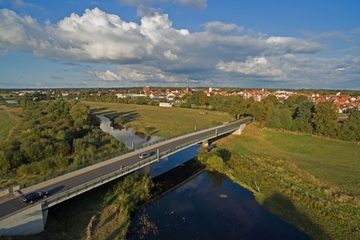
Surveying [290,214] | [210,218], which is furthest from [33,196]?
[290,214]

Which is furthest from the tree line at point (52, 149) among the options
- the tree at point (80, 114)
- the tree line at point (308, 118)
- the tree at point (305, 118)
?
the tree at point (305, 118)

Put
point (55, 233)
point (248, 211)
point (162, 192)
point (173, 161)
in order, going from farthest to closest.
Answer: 1. point (173, 161)
2. point (162, 192)
3. point (248, 211)
4. point (55, 233)

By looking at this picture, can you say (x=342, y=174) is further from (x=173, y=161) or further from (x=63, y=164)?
(x=63, y=164)

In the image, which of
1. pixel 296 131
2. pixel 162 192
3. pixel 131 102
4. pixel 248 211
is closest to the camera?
pixel 248 211

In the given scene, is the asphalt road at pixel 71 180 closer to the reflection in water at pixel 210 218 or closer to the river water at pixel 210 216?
the river water at pixel 210 216

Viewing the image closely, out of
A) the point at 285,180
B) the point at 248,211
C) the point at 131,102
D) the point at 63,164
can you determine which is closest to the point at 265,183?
the point at 285,180

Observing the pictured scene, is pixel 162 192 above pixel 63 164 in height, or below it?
below

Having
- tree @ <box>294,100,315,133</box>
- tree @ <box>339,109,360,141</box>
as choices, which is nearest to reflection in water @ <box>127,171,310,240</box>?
tree @ <box>339,109,360,141</box>

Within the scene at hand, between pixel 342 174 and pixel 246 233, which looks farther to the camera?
pixel 342 174
